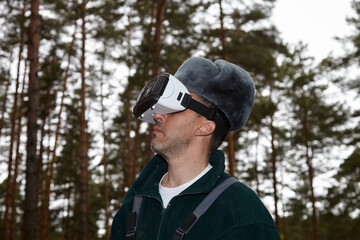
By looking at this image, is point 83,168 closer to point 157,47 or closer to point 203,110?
point 157,47

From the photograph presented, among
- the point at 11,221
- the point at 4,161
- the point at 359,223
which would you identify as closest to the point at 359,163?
the point at 359,223

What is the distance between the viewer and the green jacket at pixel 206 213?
194 cm

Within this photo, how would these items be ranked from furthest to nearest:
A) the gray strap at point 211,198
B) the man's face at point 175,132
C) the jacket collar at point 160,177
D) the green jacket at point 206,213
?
the man's face at point 175,132
the jacket collar at point 160,177
the gray strap at point 211,198
the green jacket at point 206,213

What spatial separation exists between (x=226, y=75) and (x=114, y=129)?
27500 mm

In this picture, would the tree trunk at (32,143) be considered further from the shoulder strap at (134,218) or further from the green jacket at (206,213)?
the shoulder strap at (134,218)

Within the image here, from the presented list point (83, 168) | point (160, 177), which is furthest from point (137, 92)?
point (160, 177)

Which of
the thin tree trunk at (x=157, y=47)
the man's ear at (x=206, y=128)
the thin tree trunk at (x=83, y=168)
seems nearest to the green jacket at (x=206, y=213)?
the man's ear at (x=206, y=128)

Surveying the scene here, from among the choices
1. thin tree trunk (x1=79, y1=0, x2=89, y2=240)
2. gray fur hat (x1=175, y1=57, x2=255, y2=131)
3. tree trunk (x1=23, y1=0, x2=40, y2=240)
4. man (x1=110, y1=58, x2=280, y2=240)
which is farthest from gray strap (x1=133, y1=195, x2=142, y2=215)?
thin tree trunk (x1=79, y1=0, x2=89, y2=240)

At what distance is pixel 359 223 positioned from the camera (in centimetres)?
1802

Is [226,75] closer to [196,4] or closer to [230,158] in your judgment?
[230,158]

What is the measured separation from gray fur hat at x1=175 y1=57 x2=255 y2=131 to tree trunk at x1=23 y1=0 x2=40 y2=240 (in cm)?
834

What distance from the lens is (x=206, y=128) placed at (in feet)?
8.35

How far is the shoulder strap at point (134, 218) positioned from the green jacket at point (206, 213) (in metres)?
0.03

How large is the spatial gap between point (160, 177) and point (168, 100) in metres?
0.57
